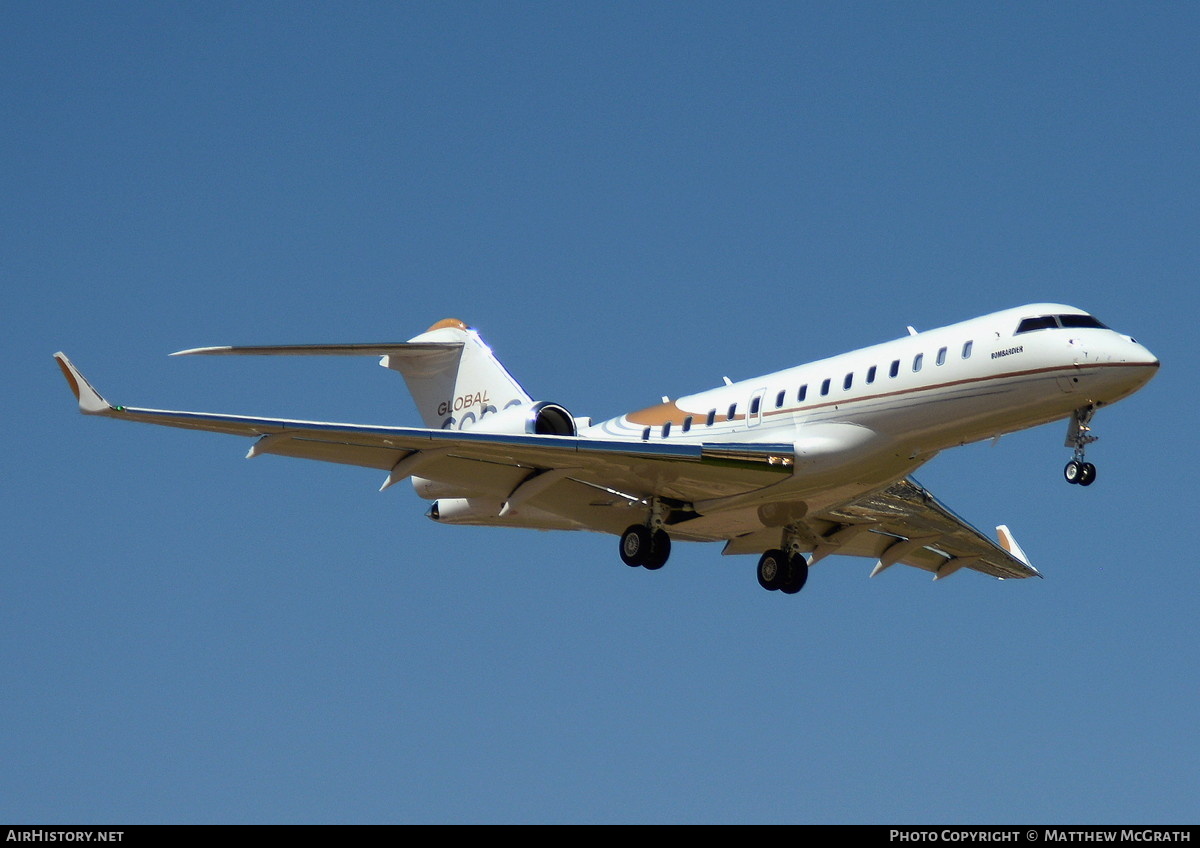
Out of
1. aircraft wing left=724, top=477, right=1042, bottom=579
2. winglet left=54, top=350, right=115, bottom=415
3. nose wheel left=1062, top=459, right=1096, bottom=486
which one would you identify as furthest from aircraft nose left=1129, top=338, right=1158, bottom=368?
winglet left=54, top=350, right=115, bottom=415

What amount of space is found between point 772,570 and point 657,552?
2.20 metres

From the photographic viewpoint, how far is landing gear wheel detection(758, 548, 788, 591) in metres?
22.5

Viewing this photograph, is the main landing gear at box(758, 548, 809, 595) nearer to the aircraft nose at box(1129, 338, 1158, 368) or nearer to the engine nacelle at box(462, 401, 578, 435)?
the engine nacelle at box(462, 401, 578, 435)

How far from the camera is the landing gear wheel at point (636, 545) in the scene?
2125cm

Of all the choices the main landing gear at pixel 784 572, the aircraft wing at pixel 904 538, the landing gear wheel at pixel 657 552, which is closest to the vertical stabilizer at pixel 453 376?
the landing gear wheel at pixel 657 552

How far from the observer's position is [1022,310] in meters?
18.5

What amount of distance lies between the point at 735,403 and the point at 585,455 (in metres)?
2.24

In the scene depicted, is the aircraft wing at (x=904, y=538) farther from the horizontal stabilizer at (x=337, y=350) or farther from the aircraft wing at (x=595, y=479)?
the horizontal stabilizer at (x=337, y=350)

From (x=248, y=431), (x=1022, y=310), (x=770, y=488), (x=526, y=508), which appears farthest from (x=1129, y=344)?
(x=248, y=431)

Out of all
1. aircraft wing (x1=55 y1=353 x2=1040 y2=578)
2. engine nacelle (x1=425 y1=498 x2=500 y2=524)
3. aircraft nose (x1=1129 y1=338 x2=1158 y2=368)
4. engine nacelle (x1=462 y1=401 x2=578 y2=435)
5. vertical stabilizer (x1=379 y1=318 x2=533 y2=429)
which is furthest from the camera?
vertical stabilizer (x1=379 y1=318 x2=533 y2=429)

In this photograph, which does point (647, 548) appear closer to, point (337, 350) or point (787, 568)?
point (787, 568)

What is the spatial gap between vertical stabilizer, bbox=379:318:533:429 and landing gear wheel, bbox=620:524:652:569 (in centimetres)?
334

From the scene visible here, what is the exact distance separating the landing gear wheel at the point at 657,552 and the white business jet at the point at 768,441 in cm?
2
